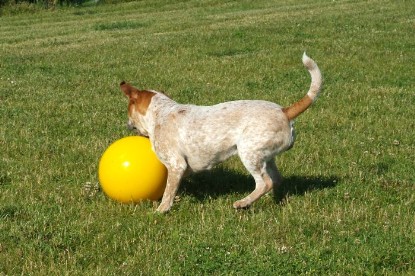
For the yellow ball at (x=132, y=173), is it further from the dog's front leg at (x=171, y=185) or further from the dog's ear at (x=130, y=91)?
the dog's ear at (x=130, y=91)

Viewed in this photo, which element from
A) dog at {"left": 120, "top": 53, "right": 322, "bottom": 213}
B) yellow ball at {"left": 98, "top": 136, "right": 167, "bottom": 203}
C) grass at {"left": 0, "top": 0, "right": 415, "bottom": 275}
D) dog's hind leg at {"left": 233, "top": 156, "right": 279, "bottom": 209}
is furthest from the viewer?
yellow ball at {"left": 98, "top": 136, "right": 167, "bottom": 203}

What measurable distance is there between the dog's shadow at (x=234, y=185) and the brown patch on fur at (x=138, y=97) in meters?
1.03

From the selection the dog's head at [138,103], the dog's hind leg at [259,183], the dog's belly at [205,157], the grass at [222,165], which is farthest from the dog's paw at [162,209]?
the dog's head at [138,103]

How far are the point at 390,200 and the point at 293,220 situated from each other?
121cm

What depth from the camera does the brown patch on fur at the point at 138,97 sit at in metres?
7.11

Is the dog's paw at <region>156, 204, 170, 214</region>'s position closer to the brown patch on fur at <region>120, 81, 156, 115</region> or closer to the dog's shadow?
the dog's shadow

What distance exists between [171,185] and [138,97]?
1083 millimetres

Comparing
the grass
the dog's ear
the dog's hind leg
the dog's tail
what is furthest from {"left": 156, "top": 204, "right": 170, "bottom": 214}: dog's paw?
the dog's tail

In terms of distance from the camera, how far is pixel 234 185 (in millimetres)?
7578

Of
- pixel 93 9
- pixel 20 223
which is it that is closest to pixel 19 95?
pixel 20 223

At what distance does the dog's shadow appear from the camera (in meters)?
7.20

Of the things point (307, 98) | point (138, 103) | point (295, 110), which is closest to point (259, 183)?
point (295, 110)

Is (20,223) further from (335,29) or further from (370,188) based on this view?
(335,29)

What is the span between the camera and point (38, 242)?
5.72m
